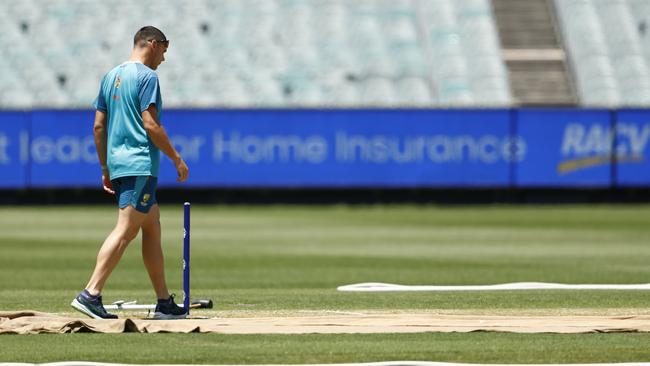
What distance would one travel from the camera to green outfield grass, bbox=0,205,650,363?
830cm

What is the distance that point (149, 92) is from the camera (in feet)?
31.4

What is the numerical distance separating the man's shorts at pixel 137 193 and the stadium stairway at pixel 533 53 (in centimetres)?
2923

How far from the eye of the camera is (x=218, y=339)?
8.79 m

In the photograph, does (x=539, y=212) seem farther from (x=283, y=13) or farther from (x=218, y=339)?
(x=218, y=339)

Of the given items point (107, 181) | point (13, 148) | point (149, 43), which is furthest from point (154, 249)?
point (13, 148)

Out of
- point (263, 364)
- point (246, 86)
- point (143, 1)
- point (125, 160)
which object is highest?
point (143, 1)

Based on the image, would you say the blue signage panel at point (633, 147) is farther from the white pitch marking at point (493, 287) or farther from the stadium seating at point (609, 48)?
the white pitch marking at point (493, 287)

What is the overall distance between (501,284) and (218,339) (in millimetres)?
5493

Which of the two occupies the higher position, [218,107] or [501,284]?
[218,107]

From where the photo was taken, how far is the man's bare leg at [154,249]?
9.76 metres

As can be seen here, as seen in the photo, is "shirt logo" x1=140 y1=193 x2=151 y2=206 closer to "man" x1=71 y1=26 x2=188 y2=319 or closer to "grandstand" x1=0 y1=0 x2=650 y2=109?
"man" x1=71 y1=26 x2=188 y2=319

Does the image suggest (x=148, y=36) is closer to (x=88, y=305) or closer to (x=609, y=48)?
(x=88, y=305)

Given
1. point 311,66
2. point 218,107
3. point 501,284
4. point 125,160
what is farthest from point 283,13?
point 125,160

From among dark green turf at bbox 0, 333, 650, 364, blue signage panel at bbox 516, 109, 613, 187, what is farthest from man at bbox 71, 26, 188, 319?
blue signage panel at bbox 516, 109, 613, 187
